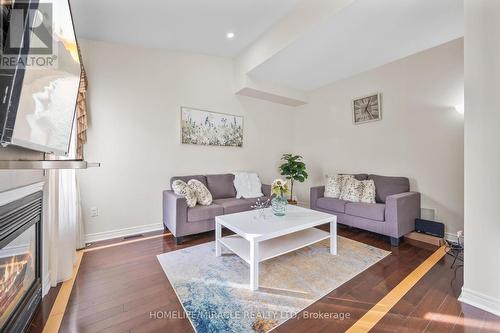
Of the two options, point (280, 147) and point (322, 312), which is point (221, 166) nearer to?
point (280, 147)

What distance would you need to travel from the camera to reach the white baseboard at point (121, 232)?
275cm

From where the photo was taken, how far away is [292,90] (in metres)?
4.31

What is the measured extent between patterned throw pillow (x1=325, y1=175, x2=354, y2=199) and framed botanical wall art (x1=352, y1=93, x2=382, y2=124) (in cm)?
103

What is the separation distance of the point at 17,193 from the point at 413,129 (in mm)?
4174

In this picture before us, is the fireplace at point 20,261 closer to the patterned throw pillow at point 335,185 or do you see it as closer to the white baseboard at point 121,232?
the white baseboard at point 121,232

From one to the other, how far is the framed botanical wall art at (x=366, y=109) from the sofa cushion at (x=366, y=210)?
152cm

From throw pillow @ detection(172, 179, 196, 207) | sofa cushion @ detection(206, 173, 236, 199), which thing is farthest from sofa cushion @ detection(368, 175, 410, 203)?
throw pillow @ detection(172, 179, 196, 207)

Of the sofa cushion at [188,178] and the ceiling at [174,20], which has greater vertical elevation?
the ceiling at [174,20]

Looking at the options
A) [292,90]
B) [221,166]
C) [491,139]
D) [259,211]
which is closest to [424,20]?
[491,139]

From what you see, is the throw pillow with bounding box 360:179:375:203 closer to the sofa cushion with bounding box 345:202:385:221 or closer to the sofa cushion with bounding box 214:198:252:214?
the sofa cushion with bounding box 345:202:385:221

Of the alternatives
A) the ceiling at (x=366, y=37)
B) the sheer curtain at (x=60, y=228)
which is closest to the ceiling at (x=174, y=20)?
the ceiling at (x=366, y=37)

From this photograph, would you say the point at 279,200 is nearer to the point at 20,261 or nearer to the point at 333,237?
the point at 333,237

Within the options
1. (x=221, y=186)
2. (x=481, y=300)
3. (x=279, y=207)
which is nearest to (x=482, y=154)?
(x=481, y=300)

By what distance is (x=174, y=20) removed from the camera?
2.59m
